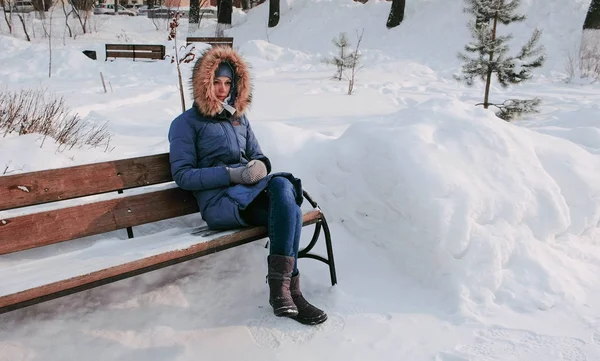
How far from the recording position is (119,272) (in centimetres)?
250

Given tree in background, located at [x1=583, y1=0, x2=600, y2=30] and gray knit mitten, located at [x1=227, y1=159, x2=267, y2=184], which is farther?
tree in background, located at [x1=583, y1=0, x2=600, y2=30]

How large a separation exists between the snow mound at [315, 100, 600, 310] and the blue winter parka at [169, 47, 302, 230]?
29.7 inches

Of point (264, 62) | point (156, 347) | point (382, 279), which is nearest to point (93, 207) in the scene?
point (156, 347)

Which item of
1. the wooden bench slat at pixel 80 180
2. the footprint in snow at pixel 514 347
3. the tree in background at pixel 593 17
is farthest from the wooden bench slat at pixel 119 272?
the tree in background at pixel 593 17

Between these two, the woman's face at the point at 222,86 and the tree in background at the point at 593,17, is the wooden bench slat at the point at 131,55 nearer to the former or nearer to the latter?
the tree in background at the point at 593,17

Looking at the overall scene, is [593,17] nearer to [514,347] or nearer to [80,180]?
[514,347]

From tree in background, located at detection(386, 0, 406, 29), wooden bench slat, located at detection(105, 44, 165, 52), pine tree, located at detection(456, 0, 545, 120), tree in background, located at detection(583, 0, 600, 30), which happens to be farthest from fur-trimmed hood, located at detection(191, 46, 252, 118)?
tree in background, located at detection(386, 0, 406, 29)

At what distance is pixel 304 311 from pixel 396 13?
16.2 meters

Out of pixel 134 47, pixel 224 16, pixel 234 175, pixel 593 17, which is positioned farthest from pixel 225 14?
pixel 234 175

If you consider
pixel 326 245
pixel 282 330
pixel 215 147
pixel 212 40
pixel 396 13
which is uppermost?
pixel 396 13

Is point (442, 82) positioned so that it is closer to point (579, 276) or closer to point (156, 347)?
point (579, 276)

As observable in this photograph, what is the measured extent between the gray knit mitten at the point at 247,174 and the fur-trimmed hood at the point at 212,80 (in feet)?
1.33

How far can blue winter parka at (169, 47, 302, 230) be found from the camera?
9.89ft

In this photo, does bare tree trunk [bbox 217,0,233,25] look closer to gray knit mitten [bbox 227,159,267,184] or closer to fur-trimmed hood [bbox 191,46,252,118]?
fur-trimmed hood [bbox 191,46,252,118]
